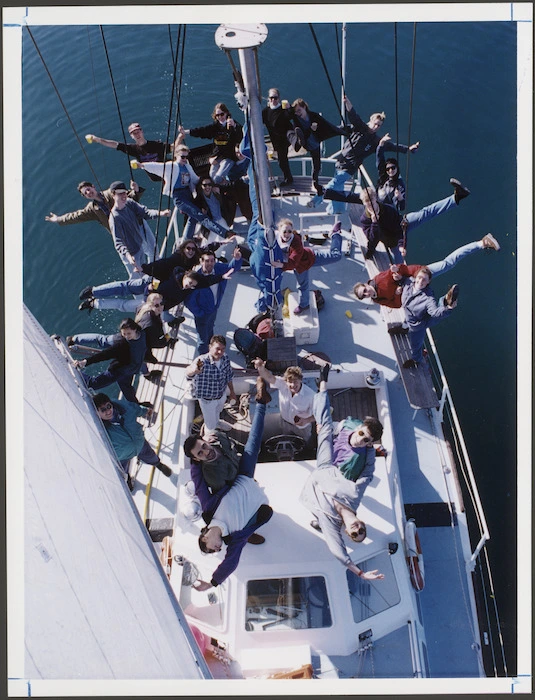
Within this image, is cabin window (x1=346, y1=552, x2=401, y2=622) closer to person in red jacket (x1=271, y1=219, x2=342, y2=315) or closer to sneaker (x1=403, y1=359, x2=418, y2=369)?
sneaker (x1=403, y1=359, x2=418, y2=369)

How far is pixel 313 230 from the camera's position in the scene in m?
10.4

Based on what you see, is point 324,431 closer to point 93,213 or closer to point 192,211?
point 192,211

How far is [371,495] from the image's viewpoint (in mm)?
6641

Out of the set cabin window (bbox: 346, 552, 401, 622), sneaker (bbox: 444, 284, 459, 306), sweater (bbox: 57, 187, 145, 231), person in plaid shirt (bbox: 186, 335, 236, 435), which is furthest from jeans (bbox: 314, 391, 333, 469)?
sweater (bbox: 57, 187, 145, 231)

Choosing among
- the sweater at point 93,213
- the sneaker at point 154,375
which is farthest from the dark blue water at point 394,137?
the sneaker at point 154,375

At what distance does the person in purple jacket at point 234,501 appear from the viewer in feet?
18.1

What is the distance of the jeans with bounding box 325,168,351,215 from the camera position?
945cm

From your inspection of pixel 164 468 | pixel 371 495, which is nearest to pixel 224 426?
pixel 164 468

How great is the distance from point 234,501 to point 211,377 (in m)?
1.71

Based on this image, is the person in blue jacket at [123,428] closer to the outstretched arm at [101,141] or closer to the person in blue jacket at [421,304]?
the person in blue jacket at [421,304]

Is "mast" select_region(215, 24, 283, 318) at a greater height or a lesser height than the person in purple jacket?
greater

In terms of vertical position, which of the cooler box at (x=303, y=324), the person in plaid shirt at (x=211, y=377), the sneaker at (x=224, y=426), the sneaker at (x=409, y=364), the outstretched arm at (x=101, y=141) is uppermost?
the outstretched arm at (x=101, y=141)

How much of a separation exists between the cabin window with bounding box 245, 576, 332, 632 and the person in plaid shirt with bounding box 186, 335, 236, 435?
188 centimetres

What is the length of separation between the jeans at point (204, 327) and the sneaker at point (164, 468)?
1713 mm
